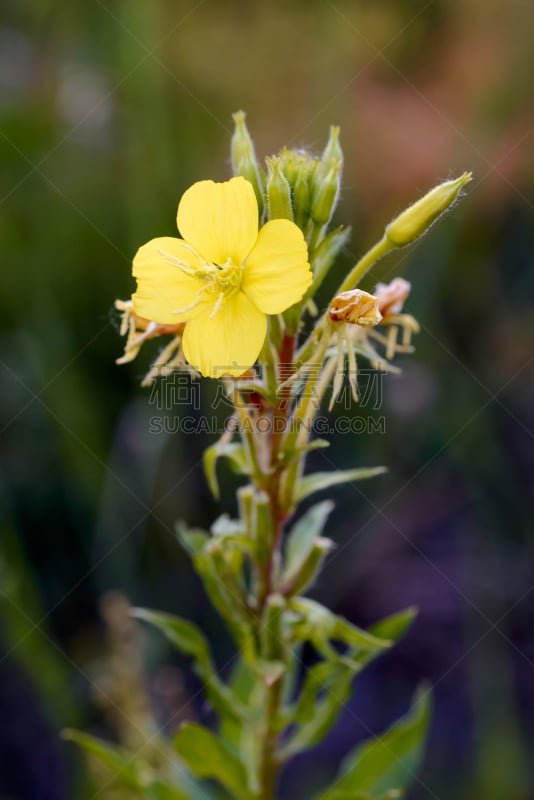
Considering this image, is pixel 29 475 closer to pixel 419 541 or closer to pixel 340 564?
pixel 340 564

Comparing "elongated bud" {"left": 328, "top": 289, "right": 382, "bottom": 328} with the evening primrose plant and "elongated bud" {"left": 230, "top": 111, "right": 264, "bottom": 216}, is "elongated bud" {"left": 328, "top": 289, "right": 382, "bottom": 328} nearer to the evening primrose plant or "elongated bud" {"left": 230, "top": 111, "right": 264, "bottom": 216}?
the evening primrose plant

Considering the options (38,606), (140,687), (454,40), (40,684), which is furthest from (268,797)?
(454,40)

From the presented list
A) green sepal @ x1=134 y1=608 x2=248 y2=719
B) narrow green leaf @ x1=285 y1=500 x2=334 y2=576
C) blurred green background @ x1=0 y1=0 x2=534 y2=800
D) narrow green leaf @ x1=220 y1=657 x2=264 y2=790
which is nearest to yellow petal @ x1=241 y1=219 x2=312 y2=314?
narrow green leaf @ x1=285 y1=500 x2=334 y2=576

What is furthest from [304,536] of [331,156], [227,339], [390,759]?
[331,156]

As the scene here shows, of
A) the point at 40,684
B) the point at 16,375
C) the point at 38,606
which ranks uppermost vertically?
the point at 16,375

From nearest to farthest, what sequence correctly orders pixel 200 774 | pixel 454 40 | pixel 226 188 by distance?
pixel 226 188 < pixel 200 774 < pixel 454 40
